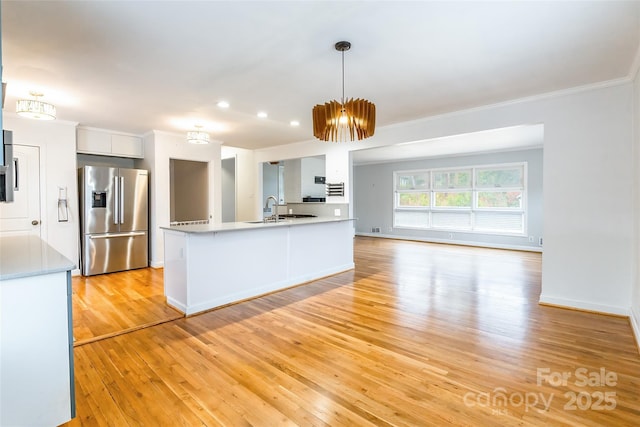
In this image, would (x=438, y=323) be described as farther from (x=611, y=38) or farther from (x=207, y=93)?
(x=207, y=93)

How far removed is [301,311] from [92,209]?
3892 mm

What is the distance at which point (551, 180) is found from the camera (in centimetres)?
370

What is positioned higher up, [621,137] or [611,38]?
[611,38]

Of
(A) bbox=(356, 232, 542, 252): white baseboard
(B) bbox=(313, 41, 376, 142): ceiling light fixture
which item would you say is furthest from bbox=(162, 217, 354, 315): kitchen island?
(A) bbox=(356, 232, 542, 252): white baseboard

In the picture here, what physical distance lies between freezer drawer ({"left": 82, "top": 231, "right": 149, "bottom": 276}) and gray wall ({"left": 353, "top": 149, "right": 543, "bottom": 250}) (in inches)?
271

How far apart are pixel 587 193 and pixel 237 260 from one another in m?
3.97

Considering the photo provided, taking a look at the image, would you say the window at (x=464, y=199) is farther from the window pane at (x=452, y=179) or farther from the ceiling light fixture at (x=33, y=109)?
the ceiling light fixture at (x=33, y=109)

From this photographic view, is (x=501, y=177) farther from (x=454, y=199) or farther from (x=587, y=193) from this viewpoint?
(x=587, y=193)

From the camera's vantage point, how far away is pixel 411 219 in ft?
32.0

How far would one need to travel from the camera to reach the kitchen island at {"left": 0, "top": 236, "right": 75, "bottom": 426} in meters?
1.51

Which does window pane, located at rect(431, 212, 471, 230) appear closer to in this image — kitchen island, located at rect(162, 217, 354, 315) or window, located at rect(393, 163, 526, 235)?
window, located at rect(393, 163, 526, 235)

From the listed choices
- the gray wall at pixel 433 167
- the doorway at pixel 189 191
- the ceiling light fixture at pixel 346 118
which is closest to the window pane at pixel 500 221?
the gray wall at pixel 433 167

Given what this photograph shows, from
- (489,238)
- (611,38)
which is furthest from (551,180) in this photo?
(489,238)

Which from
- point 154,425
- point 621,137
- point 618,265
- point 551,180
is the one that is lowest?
point 154,425
